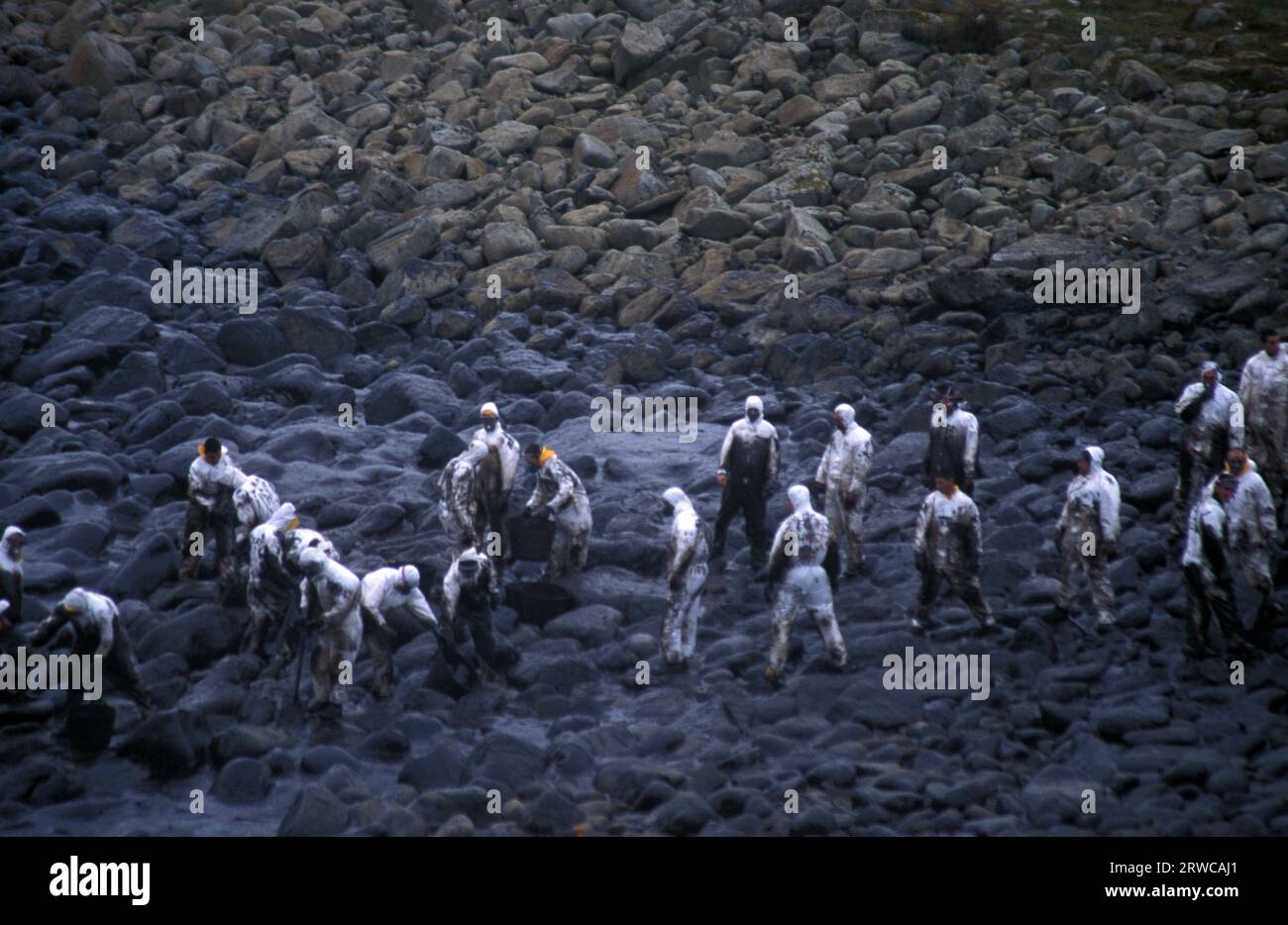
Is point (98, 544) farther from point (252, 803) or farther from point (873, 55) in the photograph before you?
point (873, 55)

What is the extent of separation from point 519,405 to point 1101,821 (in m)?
9.77

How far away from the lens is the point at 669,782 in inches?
551

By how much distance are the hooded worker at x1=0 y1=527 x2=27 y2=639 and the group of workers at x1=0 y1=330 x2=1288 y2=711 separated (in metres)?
Answer: 0.02

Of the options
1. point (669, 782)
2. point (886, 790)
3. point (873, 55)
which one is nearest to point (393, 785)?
point (669, 782)

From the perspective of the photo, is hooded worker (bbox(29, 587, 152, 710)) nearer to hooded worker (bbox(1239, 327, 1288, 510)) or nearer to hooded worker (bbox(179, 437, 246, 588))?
hooded worker (bbox(179, 437, 246, 588))

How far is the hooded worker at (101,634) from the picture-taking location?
14.9 m

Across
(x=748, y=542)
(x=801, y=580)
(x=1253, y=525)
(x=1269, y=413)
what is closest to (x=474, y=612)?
(x=801, y=580)

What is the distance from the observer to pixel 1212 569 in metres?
15.0

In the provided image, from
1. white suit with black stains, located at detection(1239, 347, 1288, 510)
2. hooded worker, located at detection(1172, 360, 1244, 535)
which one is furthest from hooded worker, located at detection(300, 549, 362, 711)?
white suit with black stains, located at detection(1239, 347, 1288, 510)

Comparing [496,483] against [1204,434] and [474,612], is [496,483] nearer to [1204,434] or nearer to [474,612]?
[474,612]

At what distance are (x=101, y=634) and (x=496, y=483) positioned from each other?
4.36 m

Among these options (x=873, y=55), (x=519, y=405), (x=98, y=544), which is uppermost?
(x=873, y=55)

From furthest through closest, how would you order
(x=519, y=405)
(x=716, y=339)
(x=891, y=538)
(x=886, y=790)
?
(x=716, y=339)
(x=519, y=405)
(x=891, y=538)
(x=886, y=790)

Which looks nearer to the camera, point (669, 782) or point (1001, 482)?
point (669, 782)
